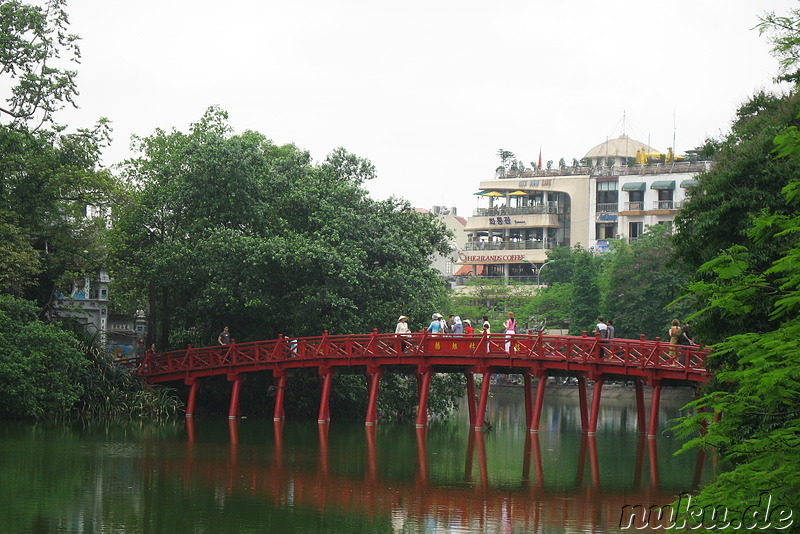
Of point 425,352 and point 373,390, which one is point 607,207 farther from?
point 425,352

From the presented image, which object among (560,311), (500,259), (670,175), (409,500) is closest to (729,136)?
(409,500)

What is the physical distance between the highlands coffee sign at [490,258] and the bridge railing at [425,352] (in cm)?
6322

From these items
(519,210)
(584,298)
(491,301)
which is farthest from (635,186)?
(584,298)

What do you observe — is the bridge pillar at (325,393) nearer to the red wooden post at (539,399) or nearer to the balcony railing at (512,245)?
the red wooden post at (539,399)

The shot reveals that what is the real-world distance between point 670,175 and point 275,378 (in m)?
60.5

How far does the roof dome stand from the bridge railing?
70560mm

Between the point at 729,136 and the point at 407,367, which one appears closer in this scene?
the point at 729,136

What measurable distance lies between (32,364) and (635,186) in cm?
6824

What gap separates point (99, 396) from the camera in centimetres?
4297

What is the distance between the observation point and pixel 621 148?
11075 centimetres

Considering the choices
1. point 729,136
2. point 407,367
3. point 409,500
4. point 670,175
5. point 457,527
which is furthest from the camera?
point 670,175

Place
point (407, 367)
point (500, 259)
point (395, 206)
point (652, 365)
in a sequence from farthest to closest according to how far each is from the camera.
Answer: point (500, 259)
point (395, 206)
point (407, 367)
point (652, 365)

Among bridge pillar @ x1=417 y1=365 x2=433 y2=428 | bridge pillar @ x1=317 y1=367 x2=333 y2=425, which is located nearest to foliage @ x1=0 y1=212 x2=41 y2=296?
bridge pillar @ x1=317 y1=367 x2=333 y2=425

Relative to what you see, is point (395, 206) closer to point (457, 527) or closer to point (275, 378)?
point (275, 378)
